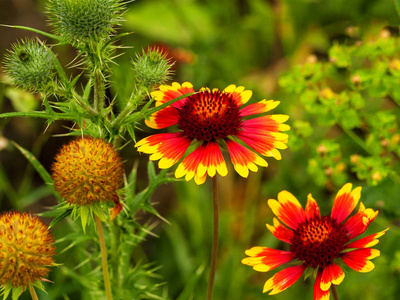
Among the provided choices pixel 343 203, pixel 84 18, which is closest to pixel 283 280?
pixel 343 203

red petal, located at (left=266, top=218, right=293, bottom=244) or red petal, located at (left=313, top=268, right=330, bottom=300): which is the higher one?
red petal, located at (left=266, top=218, right=293, bottom=244)

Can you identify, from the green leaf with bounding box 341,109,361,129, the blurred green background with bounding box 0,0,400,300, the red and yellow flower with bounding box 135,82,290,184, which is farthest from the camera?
the blurred green background with bounding box 0,0,400,300

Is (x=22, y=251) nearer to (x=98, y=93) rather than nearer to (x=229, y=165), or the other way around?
(x=98, y=93)

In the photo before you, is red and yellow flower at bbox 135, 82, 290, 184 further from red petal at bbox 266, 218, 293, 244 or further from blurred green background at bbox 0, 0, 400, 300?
blurred green background at bbox 0, 0, 400, 300

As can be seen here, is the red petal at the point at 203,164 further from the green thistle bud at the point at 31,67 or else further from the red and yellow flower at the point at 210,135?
the green thistle bud at the point at 31,67

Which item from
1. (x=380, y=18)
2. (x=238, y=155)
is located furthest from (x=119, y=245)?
(x=380, y=18)

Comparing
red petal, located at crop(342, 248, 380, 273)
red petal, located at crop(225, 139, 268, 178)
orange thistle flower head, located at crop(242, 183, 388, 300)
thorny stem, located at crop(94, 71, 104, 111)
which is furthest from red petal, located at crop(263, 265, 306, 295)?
thorny stem, located at crop(94, 71, 104, 111)

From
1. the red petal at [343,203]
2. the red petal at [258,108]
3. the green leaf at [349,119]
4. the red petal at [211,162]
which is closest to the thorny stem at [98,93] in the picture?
the red petal at [211,162]
